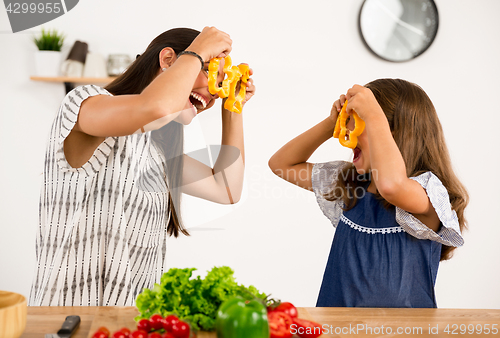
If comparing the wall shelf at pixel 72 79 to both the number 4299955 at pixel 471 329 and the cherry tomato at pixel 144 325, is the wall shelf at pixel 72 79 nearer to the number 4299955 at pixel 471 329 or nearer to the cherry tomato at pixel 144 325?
the cherry tomato at pixel 144 325

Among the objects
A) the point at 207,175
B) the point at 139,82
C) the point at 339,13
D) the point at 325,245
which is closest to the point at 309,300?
the point at 325,245

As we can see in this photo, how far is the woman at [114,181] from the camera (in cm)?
81

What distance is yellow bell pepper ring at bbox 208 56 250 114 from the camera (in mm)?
971

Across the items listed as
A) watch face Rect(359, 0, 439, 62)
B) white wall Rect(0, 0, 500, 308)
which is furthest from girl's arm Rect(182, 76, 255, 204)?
watch face Rect(359, 0, 439, 62)

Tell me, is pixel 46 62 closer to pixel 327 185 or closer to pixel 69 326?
pixel 327 185

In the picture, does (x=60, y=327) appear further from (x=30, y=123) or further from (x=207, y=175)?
(x=30, y=123)

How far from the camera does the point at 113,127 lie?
792mm

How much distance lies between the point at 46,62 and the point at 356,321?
1.95 m

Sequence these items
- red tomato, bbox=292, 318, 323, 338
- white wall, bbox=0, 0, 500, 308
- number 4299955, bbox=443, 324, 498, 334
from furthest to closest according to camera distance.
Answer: white wall, bbox=0, 0, 500, 308, number 4299955, bbox=443, 324, 498, 334, red tomato, bbox=292, 318, 323, 338

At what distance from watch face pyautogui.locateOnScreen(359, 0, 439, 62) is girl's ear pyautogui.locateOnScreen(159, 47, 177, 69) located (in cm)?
153

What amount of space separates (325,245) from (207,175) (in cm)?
131

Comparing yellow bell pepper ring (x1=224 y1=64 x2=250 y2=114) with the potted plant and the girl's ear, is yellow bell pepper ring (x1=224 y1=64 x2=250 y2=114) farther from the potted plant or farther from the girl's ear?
the potted plant

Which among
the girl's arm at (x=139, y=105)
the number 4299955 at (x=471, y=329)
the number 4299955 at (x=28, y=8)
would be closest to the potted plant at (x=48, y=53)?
the number 4299955 at (x=28, y=8)

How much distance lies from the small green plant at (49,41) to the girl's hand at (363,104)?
5.51ft
